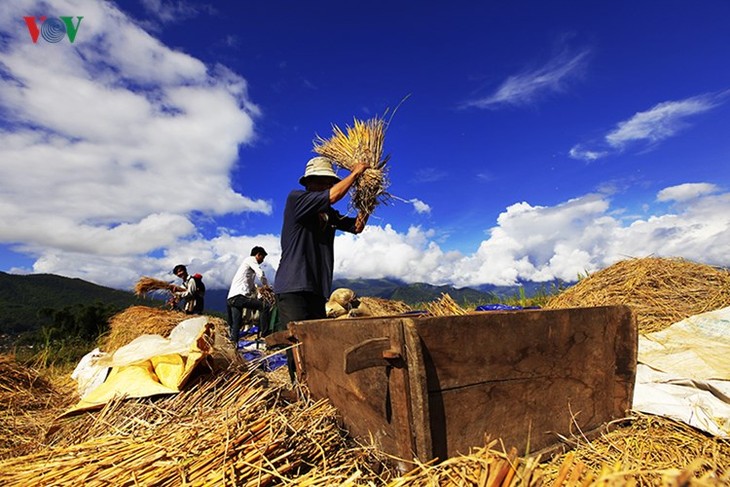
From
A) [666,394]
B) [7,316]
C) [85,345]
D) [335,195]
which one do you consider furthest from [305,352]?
[7,316]

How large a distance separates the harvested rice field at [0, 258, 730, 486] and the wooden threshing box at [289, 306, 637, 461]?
96mm

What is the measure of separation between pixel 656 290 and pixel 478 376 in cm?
495

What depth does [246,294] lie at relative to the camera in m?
7.95

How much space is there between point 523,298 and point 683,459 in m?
5.46

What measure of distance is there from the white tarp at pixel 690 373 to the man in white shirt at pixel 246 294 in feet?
22.2

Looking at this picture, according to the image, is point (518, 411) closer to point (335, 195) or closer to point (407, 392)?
point (407, 392)

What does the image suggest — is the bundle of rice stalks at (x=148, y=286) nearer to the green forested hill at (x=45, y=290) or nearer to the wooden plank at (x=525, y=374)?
the wooden plank at (x=525, y=374)

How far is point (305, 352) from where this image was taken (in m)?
2.48

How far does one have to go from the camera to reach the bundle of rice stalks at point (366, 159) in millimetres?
3867

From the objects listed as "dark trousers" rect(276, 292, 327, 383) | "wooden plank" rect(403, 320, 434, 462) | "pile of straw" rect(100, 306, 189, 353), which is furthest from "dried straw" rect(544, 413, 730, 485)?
"pile of straw" rect(100, 306, 189, 353)

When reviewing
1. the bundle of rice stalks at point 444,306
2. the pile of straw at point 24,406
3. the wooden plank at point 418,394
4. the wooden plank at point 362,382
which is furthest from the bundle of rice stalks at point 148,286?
the wooden plank at point 418,394

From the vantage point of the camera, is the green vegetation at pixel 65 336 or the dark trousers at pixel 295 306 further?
the green vegetation at pixel 65 336

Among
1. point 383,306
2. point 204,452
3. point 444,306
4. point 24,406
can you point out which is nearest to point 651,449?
point 204,452

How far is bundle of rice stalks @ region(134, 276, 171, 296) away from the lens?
10047mm
